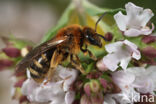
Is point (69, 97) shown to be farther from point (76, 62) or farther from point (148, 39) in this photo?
point (148, 39)

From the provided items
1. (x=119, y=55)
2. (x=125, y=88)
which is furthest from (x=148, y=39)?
(x=125, y=88)

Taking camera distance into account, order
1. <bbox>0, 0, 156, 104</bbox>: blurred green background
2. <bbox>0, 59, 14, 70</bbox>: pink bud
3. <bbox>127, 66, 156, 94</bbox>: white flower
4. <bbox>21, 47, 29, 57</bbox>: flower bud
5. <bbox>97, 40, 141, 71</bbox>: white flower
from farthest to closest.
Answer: <bbox>0, 0, 156, 104</bbox>: blurred green background < <bbox>0, 59, 14, 70</bbox>: pink bud < <bbox>21, 47, 29, 57</bbox>: flower bud < <bbox>127, 66, 156, 94</bbox>: white flower < <bbox>97, 40, 141, 71</bbox>: white flower

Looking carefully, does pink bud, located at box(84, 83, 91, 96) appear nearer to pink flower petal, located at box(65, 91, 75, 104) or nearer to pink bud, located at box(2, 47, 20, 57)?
pink flower petal, located at box(65, 91, 75, 104)

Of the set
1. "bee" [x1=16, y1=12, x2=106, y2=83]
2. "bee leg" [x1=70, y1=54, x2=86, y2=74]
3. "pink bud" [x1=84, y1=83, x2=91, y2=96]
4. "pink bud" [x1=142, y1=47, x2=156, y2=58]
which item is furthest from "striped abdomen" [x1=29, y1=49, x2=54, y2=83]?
"pink bud" [x1=142, y1=47, x2=156, y2=58]

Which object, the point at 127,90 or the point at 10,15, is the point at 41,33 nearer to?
the point at 10,15

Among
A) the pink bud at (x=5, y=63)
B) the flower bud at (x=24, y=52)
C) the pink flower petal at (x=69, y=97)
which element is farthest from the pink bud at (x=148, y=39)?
the pink bud at (x=5, y=63)

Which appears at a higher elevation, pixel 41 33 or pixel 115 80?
pixel 41 33

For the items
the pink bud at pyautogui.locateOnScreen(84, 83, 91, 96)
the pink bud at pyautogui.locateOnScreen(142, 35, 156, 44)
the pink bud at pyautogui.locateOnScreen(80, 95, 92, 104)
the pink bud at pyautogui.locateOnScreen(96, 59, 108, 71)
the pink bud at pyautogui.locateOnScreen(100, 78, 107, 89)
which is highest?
the pink bud at pyautogui.locateOnScreen(142, 35, 156, 44)

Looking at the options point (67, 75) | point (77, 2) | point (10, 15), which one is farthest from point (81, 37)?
point (10, 15)
